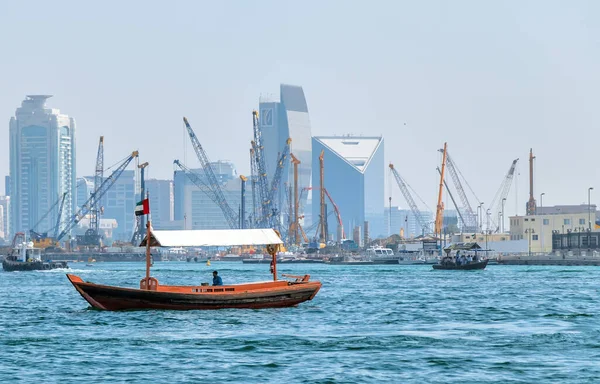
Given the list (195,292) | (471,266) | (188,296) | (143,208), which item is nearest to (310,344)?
(188,296)

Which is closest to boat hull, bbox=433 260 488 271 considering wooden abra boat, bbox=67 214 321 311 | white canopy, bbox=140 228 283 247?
white canopy, bbox=140 228 283 247

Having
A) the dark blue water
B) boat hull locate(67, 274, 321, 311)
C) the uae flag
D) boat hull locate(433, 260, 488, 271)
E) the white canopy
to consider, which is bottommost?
the dark blue water

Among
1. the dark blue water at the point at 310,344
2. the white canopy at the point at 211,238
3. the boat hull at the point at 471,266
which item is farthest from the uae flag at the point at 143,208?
the boat hull at the point at 471,266

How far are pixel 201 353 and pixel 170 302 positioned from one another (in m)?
18.9

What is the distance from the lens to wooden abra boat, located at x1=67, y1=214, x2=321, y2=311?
230ft

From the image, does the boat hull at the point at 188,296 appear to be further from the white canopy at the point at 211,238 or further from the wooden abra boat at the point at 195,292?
the white canopy at the point at 211,238

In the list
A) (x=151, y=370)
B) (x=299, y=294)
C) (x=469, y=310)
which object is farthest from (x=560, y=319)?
(x=151, y=370)

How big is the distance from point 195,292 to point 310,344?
16.8 m

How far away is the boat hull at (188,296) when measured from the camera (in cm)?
6994

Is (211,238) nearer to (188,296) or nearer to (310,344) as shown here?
(188,296)

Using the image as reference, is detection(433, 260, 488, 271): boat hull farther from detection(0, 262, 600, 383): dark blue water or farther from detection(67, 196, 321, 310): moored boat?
detection(67, 196, 321, 310): moored boat

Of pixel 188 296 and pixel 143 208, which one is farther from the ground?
pixel 143 208

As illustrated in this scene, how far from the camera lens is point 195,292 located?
7006 cm

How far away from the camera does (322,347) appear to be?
53.5 metres
